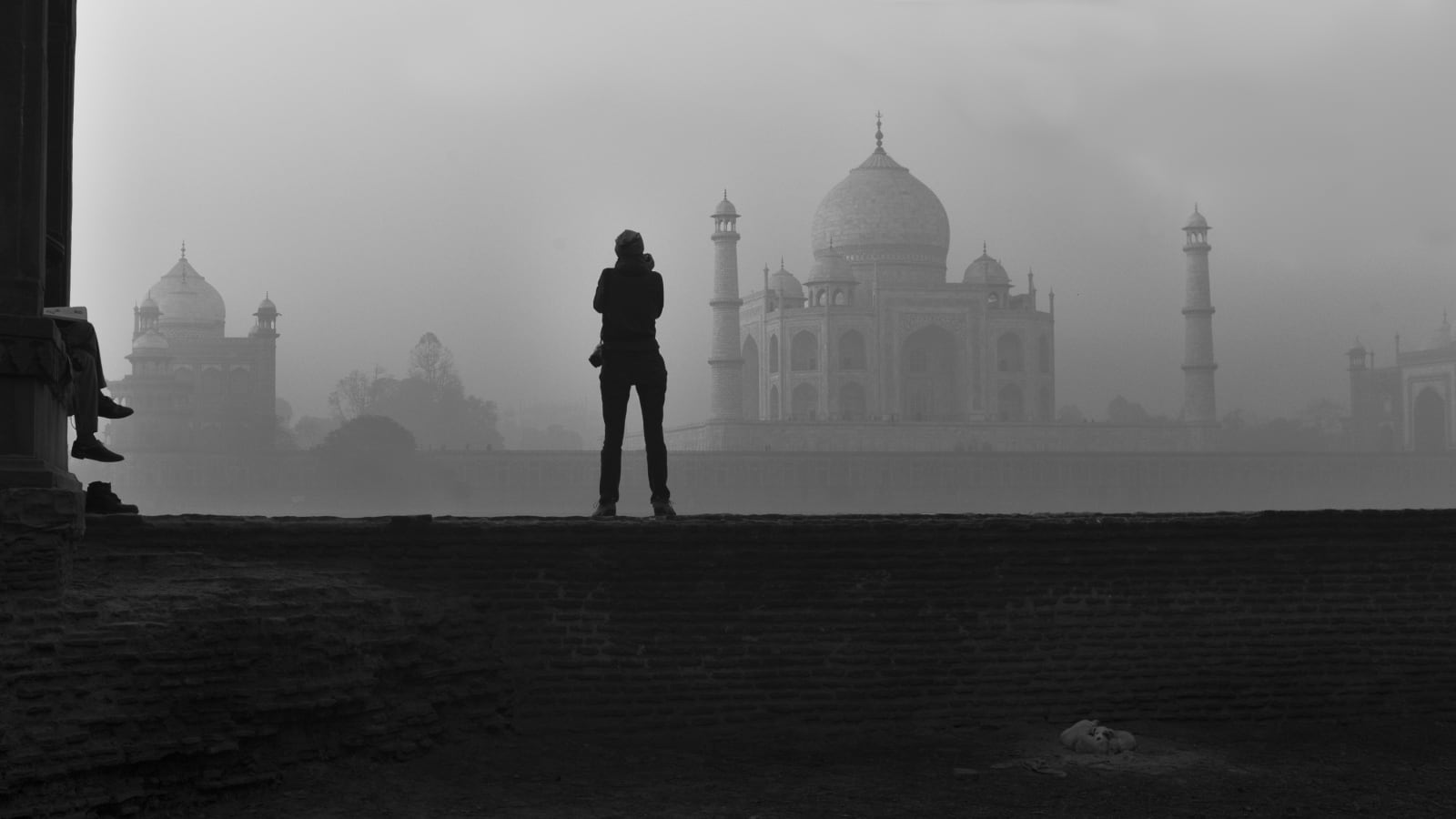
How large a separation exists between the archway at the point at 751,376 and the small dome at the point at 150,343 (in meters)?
13.9

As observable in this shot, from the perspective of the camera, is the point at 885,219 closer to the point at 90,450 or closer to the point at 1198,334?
the point at 1198,334

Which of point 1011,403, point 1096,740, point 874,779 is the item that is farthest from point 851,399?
point 874,779

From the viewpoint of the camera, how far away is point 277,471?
36.8m

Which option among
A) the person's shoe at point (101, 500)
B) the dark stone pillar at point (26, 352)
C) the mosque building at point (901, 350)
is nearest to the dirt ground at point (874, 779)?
the dark stone pillar at point (26, 352)

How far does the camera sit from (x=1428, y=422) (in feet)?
149

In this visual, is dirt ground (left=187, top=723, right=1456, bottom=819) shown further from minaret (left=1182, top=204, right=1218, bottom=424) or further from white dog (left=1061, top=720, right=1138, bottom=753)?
minaret (left=1182, top=204, right=1218, bottom=424)

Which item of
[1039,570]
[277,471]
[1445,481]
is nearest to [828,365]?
[277,471]

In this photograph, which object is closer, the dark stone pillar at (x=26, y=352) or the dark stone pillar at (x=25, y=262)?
the dark stone pillar at (x=26, y=352)

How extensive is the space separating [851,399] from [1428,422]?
1598cm

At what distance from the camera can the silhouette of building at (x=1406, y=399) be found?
43719mm

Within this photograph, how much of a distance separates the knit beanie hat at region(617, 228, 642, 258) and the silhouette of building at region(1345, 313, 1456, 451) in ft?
138

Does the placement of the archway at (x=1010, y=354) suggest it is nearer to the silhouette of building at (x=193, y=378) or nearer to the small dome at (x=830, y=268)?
the small dome at (x=830, y=268)

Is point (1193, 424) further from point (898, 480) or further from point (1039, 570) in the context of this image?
point (1039, 570)

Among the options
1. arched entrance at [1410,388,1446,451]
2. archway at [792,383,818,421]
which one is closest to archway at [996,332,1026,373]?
archway at [792,383,818,421]
